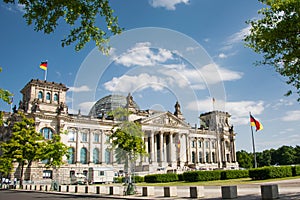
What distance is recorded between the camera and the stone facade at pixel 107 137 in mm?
69562

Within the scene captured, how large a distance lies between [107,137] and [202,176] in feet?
145

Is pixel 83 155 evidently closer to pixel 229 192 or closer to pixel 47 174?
pixel 47 174

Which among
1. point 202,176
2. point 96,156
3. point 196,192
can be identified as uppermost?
point 96,156

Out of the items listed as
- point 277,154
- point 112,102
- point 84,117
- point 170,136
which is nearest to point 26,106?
point 84,117

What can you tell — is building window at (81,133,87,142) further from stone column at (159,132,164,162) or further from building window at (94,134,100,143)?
stone column at (159,132,164,162)

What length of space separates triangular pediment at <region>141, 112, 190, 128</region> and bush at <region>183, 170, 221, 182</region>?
41.9m

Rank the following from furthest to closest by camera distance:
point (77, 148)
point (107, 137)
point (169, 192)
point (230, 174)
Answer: point (107, 137) < point (77, 148) < point (230, 174) < point (169, 192)

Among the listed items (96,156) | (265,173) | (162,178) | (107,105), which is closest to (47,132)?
(96,156)

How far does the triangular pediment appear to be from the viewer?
283 ft

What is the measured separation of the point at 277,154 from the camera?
450 ft

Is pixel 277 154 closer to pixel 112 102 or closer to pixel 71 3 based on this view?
pixel 112 102

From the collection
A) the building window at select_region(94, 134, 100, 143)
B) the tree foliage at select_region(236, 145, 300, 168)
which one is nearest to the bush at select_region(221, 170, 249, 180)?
the building window at select_region(94, 134, 100, 143)

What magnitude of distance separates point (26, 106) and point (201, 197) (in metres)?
61.3

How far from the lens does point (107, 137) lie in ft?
267
